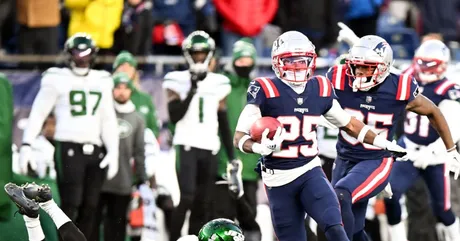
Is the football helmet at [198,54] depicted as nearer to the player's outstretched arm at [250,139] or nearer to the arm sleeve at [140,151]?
the arm sleeve at [140,151]

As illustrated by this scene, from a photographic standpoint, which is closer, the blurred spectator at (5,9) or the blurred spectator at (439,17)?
the blurred spectator at (5,9)

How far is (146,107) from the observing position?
38.5ft

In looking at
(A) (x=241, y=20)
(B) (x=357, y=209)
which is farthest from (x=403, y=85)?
(A) (x=241, y=20)

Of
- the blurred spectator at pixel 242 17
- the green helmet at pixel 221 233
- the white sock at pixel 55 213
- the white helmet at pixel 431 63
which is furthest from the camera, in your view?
the blurred spectator at pixel 242 17

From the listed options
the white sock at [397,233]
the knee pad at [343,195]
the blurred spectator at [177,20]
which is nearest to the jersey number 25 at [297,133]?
the knee pad at [343,195]

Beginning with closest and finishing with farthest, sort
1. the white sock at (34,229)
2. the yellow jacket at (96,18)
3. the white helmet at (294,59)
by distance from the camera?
the white helmet at (294,59)
the white sock at (34,229)
the yellow jacket at (96,18)

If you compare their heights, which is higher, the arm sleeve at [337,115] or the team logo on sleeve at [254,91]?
the team logo on sleeve at [254,91]

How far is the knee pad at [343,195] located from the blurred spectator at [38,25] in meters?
4.41

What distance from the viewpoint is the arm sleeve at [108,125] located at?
10742 millimetres

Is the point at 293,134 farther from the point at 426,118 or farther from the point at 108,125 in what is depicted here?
the point at 426,118

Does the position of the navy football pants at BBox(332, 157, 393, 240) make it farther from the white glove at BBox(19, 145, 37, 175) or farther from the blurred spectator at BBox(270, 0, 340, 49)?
the blurred spectator at BBox(270, 0, 340, 49)

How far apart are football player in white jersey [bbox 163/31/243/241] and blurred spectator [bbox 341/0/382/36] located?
3.15m

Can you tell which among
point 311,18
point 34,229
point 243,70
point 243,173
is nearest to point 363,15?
point 311,18

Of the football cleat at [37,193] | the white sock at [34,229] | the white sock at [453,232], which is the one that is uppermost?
the football cleat at [37,193]
